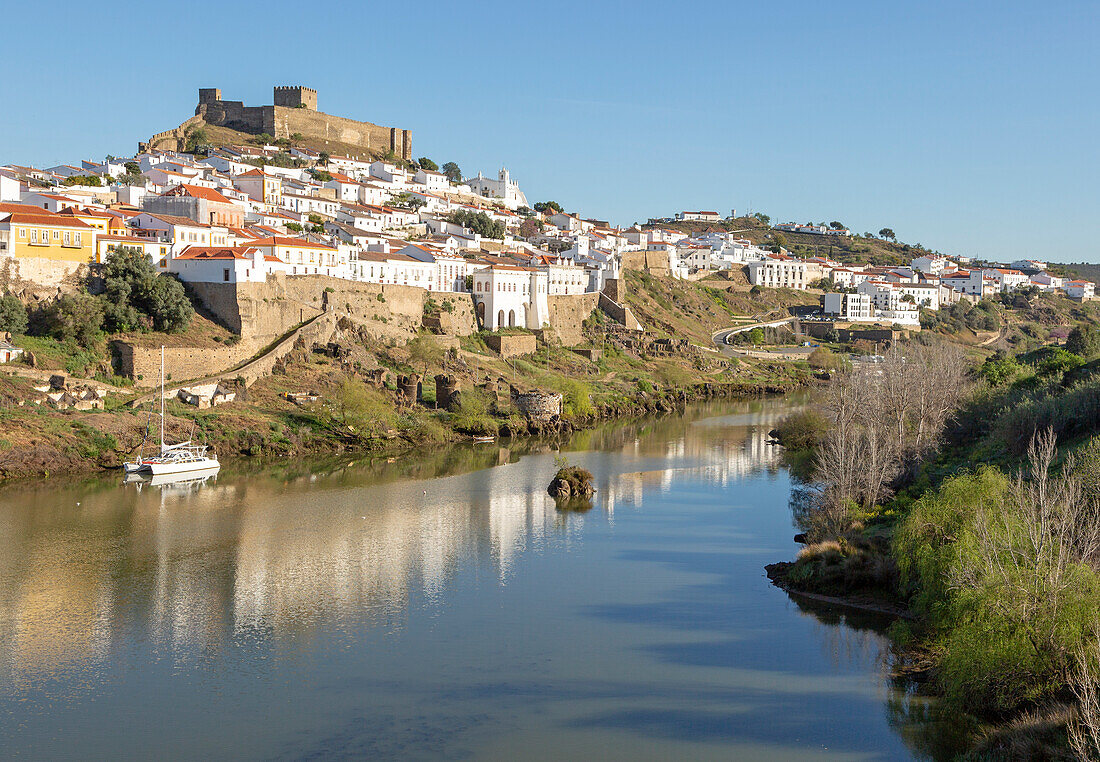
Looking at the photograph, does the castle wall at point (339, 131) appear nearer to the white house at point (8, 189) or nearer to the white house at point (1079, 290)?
the white house at point (8, 189)

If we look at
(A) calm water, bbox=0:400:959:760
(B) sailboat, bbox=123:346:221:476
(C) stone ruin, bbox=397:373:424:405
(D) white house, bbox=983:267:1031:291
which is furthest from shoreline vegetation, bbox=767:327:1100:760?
(D) white house, bbox=983:267:1031:291

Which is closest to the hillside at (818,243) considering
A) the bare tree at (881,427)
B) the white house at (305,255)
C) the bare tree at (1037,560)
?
the white house at (305,255)

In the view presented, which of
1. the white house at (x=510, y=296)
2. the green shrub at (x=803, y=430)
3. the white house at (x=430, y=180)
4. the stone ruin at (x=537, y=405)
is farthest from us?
the white house at (x=430, y=180)

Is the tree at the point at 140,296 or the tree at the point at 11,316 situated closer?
the tree at the point at 11,316

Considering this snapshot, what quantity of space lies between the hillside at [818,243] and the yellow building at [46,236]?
80.5 m

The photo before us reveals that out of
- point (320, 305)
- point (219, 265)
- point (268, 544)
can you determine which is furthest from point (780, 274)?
point (268, 544)

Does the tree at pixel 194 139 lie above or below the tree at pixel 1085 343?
above

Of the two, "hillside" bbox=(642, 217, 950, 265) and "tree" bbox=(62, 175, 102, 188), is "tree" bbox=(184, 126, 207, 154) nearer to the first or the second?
"tree" bbox=(62, 175, 102, 188)

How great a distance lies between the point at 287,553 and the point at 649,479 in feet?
45.3

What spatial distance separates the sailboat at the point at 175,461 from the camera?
30.1 meters

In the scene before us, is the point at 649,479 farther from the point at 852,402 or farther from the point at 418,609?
the point at 418,609

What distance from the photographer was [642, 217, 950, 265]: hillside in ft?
384

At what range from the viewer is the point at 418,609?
770 inches

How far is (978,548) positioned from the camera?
622 inches
